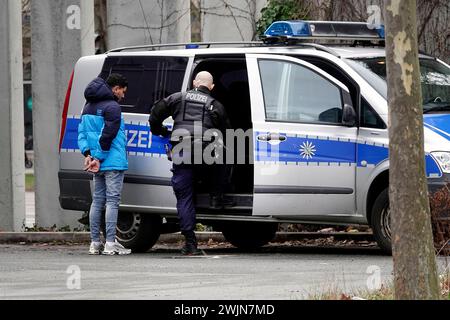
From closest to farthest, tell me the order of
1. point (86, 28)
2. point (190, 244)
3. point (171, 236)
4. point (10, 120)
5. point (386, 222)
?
1. point (386, 222)
2. point (190, 244)
3. point (171, 236)
4. point (86, 28)
5. point (10, 120)

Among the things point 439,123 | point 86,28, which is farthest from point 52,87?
point 439,123

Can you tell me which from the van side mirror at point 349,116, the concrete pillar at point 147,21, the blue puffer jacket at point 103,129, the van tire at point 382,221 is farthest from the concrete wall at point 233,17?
the van tire at point 382,221

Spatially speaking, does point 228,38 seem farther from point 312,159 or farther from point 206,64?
point 312,159

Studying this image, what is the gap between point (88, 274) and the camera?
11391 millimetres

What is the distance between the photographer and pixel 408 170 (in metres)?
8.22

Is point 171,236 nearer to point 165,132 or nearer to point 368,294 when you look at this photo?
point 165,132

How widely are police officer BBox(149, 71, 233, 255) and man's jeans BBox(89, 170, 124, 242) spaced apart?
2.26 feet

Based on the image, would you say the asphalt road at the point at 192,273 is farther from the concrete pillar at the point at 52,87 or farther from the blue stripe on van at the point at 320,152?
the concrete pillar at the point at 52,87

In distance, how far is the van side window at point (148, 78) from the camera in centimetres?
1396

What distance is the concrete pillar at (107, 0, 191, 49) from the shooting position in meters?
17.5

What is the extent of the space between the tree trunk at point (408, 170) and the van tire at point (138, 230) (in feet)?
20.5

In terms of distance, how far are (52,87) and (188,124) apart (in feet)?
14.6

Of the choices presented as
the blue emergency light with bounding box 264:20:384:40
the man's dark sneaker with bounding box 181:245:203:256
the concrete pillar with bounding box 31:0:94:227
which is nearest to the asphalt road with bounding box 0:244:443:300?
the man's dark sneaker with bounding box 181:245:203:256

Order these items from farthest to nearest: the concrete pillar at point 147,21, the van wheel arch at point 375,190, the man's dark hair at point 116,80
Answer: the concrete pillar at point 147,21 < the man's dark hair at point 116,80 < the van wheel arch at point 375,190
